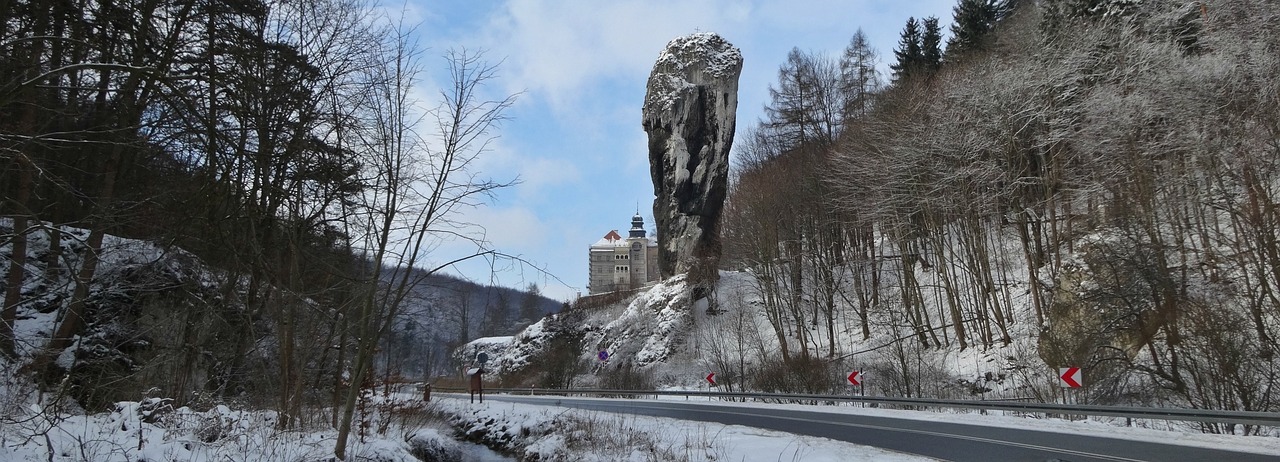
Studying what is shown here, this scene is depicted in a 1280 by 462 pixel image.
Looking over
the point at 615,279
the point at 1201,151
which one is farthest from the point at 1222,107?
the point at 615,279

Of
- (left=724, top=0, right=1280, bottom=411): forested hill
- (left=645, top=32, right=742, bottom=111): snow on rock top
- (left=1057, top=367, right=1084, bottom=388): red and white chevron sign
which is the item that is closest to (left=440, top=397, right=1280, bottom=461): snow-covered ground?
(left=1057, top=367, right=1084, bottom=388): red and white chevron sign

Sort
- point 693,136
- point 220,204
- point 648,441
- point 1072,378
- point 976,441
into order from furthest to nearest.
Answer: point 693,136 → point 1072,378 → point 648,441 → point 976,441 → point 220,204

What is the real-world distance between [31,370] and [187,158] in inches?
106

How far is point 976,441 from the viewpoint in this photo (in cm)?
1068

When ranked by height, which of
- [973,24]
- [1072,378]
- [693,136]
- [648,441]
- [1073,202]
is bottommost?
[648,441]

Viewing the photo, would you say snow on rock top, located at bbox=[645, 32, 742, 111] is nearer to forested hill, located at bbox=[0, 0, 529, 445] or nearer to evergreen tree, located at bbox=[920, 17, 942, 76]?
evergreen tree, located at bbox=[920, 17, 942, 76]

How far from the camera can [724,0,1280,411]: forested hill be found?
1590 cm

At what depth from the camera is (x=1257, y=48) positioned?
1767cm

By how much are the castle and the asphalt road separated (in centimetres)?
8855

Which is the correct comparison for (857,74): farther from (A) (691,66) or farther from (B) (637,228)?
(B) (637,228)

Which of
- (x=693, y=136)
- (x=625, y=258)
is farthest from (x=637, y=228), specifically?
(x=693, y=136)

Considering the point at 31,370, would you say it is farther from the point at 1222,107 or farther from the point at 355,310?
the point at 1222,107

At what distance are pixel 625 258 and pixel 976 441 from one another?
113m

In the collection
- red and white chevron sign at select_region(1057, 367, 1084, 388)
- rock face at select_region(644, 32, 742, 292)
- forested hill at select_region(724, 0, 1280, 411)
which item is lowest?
red and white chevron sign at select_region(1057, 367, 1084, 388)
